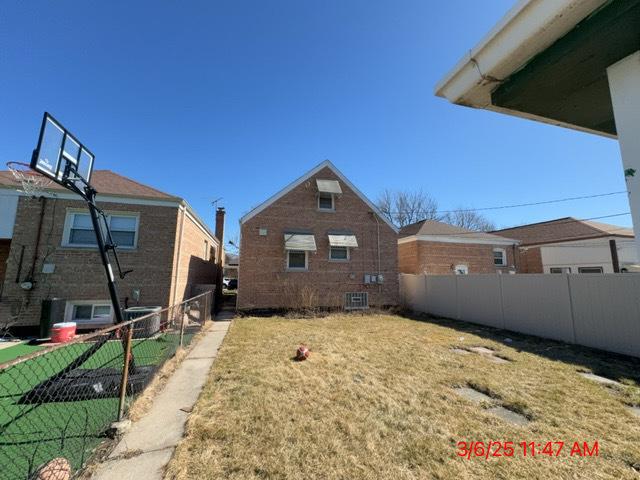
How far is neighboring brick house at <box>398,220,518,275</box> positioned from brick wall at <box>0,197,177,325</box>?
51.7 ft

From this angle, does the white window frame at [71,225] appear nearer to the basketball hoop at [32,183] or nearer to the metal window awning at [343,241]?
the basketball hoop at [32,183]

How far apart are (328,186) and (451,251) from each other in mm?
10812

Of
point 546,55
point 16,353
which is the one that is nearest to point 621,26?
point 546,55

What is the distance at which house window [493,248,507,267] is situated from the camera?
21922 millimetres

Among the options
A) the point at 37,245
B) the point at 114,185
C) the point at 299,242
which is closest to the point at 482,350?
the point at 299,242

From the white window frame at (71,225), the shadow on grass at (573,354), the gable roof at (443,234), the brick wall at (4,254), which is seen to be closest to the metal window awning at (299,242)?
the white window frame at (71,225)

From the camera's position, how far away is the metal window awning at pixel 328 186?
1586 cm

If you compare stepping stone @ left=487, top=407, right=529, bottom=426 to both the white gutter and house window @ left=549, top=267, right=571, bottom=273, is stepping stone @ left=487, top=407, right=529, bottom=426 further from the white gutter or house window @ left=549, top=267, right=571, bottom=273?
house window @ left=549, top=267, right=571, bottom=273

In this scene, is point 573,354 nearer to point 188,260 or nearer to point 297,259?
point 297,259

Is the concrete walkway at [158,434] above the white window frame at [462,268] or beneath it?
beneath

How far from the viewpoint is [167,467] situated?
306cm

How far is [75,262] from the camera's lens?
33.1ft

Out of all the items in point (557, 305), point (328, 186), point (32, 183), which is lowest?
point (557, 305)

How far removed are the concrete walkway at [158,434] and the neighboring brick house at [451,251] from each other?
56.0ft
